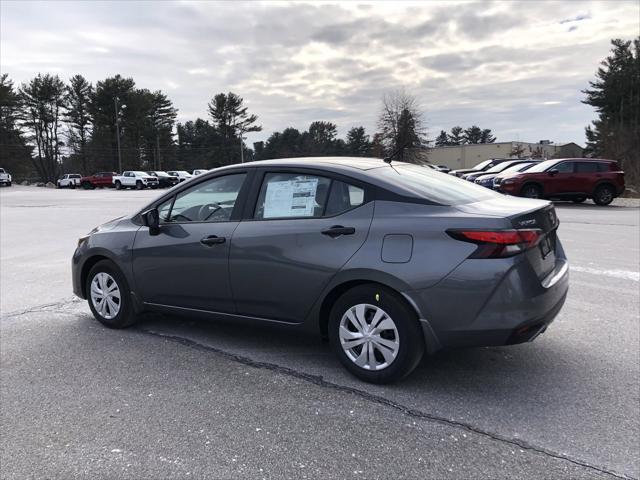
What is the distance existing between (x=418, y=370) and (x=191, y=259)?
6.66 ft

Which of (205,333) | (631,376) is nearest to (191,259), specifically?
(205,333)

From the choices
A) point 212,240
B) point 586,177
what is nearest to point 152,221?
point 212,240

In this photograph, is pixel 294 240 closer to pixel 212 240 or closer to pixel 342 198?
pixel 342 198

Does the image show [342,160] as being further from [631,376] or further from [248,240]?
[631,376]

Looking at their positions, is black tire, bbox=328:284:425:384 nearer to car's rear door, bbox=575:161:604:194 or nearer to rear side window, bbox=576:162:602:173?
car's rear door, bbox=575:161:604:194

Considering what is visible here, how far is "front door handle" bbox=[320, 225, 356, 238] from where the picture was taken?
366 centimetres

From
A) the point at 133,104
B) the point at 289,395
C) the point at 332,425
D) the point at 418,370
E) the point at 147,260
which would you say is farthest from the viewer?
the point at 133,104

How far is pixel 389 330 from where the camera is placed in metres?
3.56

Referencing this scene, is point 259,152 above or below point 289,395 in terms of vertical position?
above

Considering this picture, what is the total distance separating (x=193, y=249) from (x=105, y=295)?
4.32ft

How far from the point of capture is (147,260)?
15.4 feet

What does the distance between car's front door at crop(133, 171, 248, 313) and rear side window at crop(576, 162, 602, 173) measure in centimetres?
1805

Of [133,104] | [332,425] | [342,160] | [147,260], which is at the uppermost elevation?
[133,104]

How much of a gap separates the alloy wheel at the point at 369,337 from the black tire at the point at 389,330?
0.01m
